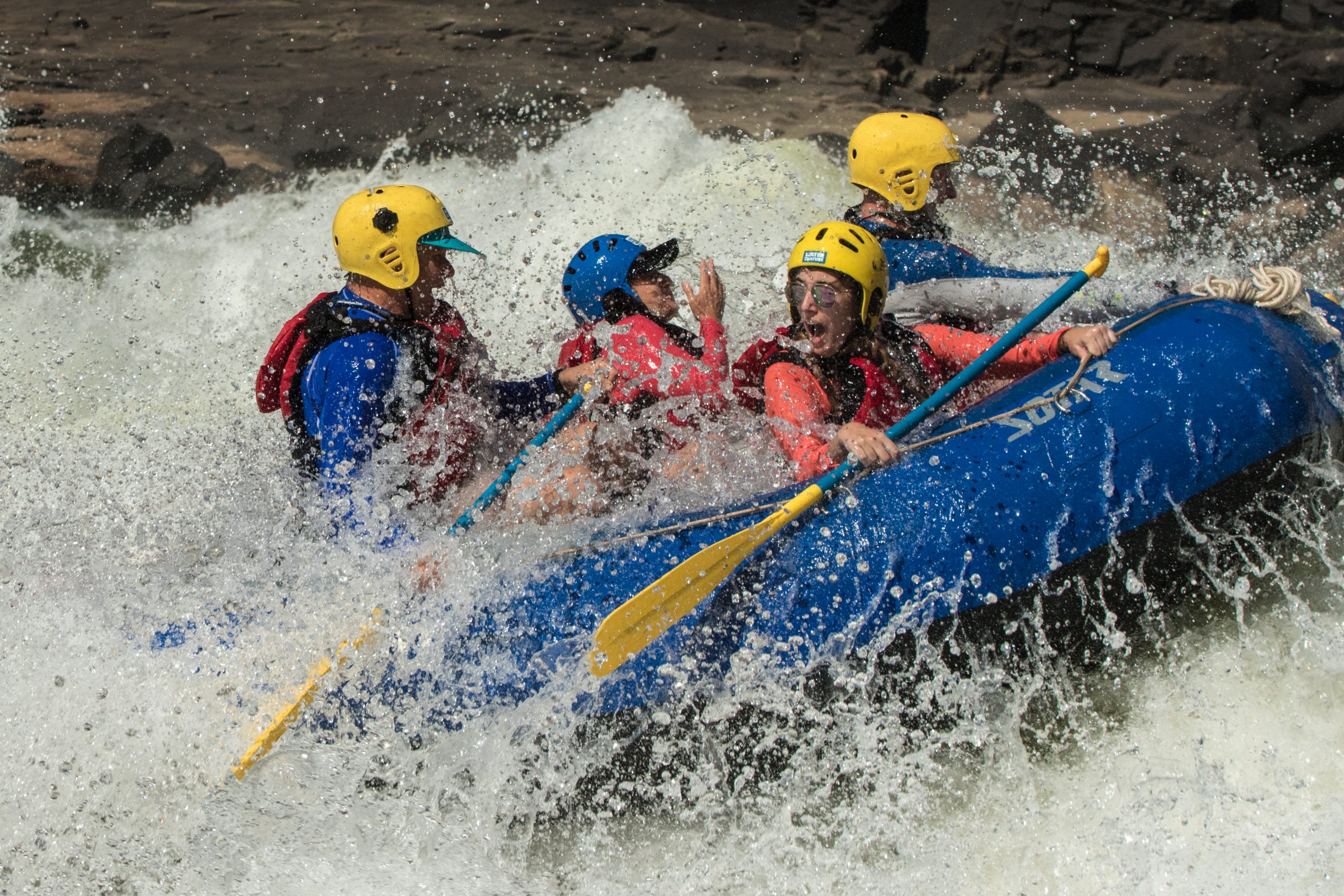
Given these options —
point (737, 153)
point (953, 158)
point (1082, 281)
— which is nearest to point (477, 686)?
point (1082, 281)

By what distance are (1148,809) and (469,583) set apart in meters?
2.16

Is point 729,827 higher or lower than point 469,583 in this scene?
lower

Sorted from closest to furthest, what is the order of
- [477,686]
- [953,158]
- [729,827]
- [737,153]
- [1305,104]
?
[477,686]
[729,827]
[953,158]
[1305,104]
[737,153]

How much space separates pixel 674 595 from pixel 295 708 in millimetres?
1151

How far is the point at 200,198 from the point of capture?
7.34 metres

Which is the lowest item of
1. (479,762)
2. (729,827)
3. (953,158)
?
(729,827)

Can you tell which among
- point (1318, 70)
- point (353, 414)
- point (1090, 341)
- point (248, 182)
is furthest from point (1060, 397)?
point (248, 182)

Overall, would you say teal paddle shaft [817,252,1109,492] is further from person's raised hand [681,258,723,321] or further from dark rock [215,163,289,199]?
dark rock [215,163,289,199]

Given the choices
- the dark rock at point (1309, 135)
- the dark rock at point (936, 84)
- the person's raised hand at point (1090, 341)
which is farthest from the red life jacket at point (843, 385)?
the dark rock at point (936, 84)

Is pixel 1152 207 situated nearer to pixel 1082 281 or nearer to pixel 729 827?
pixel 1082 281

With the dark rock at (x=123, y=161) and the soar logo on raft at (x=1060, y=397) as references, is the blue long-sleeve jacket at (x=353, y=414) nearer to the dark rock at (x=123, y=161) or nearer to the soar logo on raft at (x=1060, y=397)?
the soar logo on raft at (x=1060, y=397)

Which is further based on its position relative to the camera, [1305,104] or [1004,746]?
[1305,104]

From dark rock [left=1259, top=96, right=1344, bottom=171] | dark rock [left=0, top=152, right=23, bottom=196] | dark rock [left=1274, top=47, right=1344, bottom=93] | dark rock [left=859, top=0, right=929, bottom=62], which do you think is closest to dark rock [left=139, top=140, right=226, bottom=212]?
dark rock [left=0, top=152, right=23, bottom=196]

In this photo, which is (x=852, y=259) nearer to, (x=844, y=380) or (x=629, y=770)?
(x=844, y=380)
